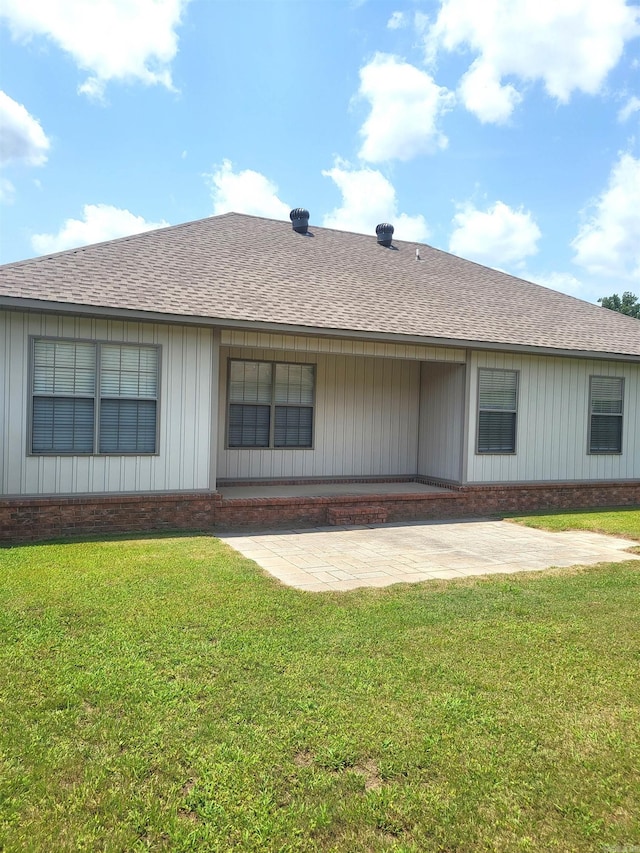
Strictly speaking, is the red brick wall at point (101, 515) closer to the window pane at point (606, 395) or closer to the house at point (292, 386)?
the house at point (292, 386)

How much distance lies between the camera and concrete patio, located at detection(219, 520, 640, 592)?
6109mm

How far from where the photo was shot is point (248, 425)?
10.2 meters

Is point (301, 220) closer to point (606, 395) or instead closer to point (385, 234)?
point (385, 234)

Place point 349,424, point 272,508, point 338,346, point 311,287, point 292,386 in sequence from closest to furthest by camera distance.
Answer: point 272,508, point 338,346, point 311,287, point 292,386, point 349,424

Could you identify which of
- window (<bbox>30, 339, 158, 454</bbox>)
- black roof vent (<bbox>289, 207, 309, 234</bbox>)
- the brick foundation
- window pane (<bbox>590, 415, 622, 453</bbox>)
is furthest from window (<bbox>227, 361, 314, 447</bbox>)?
window pane (<bbox>590, 415, 622, 453</bbox>)

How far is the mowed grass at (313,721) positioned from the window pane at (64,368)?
9.57 ft

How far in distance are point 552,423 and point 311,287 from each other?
4883mm

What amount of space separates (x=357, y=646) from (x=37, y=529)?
16.0 ft

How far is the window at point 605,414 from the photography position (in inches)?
439

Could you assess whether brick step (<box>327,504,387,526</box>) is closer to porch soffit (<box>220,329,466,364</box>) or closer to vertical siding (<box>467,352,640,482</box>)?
vertical siding (<box>467,352,640,482</box>)

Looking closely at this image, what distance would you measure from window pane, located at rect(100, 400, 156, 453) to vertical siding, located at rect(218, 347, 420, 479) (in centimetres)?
219

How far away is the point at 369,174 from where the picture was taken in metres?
17.5

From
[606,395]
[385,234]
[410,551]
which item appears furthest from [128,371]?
[606,395]

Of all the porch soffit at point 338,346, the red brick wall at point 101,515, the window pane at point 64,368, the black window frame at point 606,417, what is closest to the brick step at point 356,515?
the red brick wall at point 101,515
